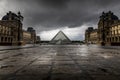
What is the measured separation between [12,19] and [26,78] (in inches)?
3547

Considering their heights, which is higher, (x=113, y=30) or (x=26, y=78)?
(x=113, y=30)

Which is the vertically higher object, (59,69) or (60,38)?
(60,38)

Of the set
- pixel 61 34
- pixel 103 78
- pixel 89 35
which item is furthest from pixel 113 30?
pixel 103 78

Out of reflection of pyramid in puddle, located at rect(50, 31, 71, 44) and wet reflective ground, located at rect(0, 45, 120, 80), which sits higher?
reflection of pyramid in puddle, located at rect(50, 31, 71, 44)

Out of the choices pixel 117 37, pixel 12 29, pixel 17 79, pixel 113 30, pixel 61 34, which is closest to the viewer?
pixel 17 79

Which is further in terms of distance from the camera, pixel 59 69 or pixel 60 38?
pixel 60 38

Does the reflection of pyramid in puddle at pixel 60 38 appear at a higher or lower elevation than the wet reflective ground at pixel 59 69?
higher

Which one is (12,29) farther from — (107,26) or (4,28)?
(107,26)

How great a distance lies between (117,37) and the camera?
77500 millimetres

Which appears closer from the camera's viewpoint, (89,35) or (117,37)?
(117,37)

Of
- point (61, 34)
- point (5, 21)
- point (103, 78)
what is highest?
point (5, 21)

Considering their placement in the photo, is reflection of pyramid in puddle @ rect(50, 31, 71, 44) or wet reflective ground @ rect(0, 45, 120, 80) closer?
Answer: wet reflective ground @ rect(0, 45, 120, 80)

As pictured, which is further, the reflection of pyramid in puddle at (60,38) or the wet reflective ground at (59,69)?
the reflection of pyramid in puddle at (60,38)

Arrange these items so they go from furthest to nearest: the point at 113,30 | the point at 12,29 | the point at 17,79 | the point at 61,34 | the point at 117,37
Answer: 1. the point at 61,34
2. the point at 12,29
3. the point at 113,30
4. the point at 117,37
5. the point at 17,79
